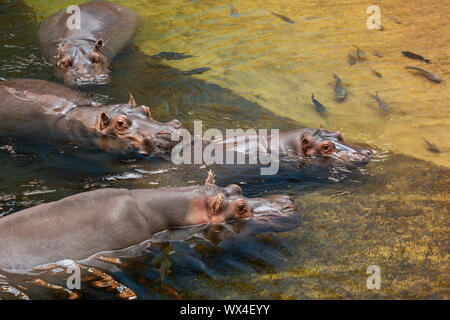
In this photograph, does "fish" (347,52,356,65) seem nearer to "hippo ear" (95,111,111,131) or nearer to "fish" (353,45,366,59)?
"fish" (353,45,366,59)

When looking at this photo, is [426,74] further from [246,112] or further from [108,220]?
[108,220]

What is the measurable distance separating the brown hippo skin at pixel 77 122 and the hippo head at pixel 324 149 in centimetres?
144

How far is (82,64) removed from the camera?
29.8ft

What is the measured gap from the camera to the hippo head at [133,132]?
6746 millimetres

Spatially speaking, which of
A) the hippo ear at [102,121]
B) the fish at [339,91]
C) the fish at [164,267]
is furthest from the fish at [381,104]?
the fish at [164,267]

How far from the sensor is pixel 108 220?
4.89 metres

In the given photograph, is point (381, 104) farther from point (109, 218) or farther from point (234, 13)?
point (109, 218)

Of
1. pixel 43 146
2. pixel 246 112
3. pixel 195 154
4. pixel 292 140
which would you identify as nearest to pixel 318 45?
pixel 246 112

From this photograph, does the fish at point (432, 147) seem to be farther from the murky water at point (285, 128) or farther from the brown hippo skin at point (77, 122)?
the brown hippo skin at point (77, 122)

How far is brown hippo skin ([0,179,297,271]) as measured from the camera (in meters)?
4.62

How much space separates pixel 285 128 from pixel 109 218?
145 inches

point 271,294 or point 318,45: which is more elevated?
point 318,45
